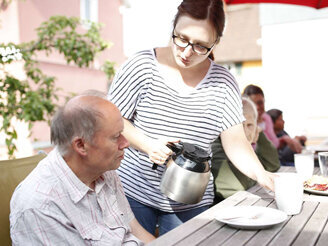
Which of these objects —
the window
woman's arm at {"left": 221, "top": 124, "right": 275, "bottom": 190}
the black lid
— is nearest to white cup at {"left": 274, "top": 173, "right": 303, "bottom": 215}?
woman's arm at {"left": 221, "top": 124, "right": 275, "bottom": 190}

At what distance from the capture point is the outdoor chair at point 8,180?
1460mm

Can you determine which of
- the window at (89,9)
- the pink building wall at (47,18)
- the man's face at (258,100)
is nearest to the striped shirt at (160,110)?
the man's face at (258,100)

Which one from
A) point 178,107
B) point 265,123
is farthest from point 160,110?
point 265,123

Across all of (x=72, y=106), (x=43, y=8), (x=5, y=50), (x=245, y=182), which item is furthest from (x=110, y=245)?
(x=43, y=8)

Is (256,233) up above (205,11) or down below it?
below

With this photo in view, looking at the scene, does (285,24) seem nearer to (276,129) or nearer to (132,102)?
(276,129)

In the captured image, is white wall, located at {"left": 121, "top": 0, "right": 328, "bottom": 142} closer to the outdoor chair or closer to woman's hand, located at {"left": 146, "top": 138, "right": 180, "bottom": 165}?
the outdoor chair

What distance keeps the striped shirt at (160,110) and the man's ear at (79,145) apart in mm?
411

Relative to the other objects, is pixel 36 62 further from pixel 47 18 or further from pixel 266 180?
pixel 47 18

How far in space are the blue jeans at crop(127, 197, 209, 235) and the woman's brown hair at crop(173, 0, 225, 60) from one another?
2.66 ft

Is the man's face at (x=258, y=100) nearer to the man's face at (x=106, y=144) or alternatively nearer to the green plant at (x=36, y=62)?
the green plant at (x=36, y=62)

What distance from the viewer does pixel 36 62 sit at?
351 centimetres

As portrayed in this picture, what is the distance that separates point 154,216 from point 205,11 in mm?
926

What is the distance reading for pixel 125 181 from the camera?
1862mm
